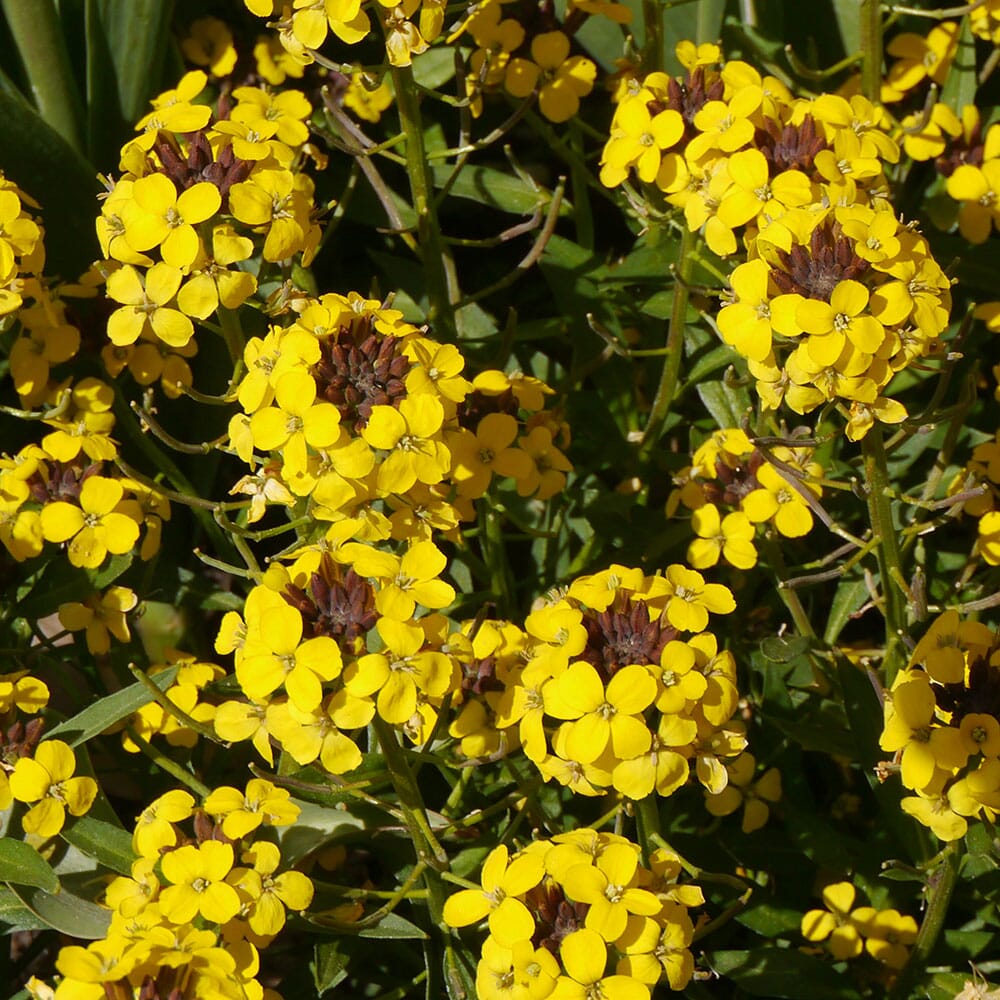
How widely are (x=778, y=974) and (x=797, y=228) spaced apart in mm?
1243

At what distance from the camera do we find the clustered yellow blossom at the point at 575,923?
1.67 meters

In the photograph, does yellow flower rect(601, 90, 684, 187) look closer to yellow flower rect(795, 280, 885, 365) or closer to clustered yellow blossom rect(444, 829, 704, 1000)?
yellow flower rect(795, 280, 885, 365)

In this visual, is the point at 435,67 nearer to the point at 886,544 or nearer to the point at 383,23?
the point at 383,23

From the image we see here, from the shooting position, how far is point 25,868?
77.0 inches

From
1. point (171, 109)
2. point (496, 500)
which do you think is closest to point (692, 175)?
point (496, 500)

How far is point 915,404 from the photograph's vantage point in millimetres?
2941

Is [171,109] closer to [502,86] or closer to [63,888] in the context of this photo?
[502,86]

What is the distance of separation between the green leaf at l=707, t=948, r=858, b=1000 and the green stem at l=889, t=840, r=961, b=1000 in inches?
3.7

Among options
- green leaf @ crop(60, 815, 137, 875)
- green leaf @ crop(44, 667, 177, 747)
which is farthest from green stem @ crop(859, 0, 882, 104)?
green leaf @ crop(60, 815, 137, 875)

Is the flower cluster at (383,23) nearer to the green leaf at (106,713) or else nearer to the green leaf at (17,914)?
the green leaf at (106,713)

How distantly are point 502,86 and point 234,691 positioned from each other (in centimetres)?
139

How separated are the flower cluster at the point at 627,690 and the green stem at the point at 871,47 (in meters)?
1.29

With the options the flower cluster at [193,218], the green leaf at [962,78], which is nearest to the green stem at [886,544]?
the flower cluster at [193,218]

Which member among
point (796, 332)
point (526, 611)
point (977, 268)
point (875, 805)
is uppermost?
point (796, 332)
